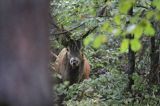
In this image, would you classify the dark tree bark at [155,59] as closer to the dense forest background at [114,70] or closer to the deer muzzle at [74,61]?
the dense forest background at [114,70]

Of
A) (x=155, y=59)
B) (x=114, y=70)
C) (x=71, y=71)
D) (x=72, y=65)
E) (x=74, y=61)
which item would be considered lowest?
(x=71, y=71)

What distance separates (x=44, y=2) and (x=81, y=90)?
681 cm

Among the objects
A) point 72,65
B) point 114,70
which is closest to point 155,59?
point 114,70

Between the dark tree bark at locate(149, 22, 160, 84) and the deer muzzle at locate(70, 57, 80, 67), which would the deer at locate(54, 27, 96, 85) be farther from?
the dark tree bark at locate(149, 22, 160, 84)

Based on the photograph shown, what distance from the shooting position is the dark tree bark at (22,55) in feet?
6.49

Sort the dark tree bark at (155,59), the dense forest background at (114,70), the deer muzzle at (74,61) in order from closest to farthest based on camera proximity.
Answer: the dense forest background at (114,70) → the dark tree bark at (155,59) → the deer muzzle at (74,61)

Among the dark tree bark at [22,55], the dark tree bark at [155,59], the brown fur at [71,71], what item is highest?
the dark tree bark at [22,55]

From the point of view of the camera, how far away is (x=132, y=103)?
7727 millimetres

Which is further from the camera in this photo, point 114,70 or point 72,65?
point 72,65

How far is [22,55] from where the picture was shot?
6.59 feet

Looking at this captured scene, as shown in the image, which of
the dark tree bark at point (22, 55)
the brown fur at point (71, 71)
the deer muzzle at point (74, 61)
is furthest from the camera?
the brown fur at point (71, 71)

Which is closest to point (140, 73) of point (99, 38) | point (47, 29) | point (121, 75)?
point (121, 75)

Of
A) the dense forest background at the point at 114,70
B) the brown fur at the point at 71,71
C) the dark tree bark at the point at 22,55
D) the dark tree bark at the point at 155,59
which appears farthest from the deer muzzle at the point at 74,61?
the dark tree bark at the point at 22,55

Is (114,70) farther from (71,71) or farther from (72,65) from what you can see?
(71,71)
